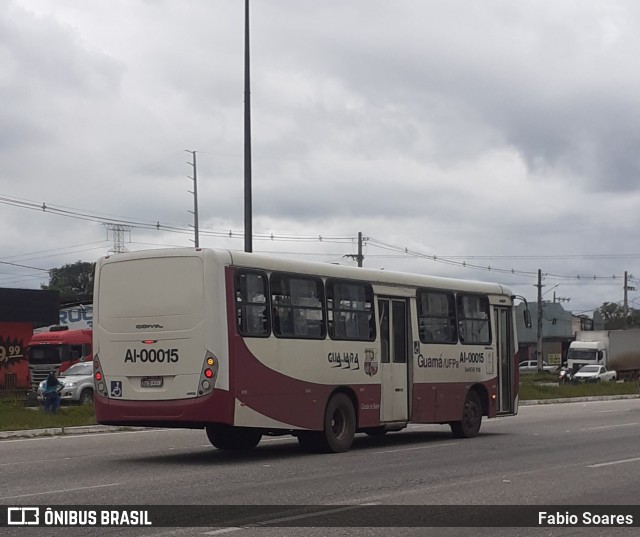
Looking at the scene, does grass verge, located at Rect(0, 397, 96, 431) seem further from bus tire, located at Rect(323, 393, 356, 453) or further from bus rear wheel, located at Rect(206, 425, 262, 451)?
bus tire, located at Rect(323, 393, 356, 453)

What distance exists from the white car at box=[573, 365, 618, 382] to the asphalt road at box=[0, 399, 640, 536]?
4828cm

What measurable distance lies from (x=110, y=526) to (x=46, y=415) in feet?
57.7

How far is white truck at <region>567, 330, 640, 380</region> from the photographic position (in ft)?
247

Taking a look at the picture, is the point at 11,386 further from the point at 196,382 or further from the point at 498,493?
the point at 498,493

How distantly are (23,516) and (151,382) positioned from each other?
5.90 m

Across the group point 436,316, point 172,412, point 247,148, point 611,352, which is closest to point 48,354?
point 247,148

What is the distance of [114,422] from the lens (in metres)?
17.3

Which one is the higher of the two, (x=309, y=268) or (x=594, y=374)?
(x=309, y=268)

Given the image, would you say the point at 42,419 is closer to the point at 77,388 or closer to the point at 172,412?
the point at 172,412

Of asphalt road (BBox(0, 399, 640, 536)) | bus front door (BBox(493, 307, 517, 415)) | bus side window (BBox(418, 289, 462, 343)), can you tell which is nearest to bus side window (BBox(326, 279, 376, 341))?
bus side window (BBox(418, 289, 462, 343))

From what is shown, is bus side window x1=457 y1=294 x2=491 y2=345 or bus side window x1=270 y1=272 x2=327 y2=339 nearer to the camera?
bus side window x1=270 y1=272 x2=327 y2=339

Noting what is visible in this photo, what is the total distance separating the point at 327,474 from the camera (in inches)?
602

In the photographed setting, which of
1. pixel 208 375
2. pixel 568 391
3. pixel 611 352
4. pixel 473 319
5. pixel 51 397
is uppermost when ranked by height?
pixel 473 319

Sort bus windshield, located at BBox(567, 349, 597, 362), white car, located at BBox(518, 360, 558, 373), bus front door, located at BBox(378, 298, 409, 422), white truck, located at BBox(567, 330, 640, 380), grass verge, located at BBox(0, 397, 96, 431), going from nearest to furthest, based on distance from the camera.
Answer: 1. bus front door, located at BBox(378, 298, 409, 422)
2. grass verge, located at BBox(0, 397, 96, 431)
3. white truck, located at BBox(567, 330, 640, 380)
4. bus windshield, located at BBox(567, 349, 597, 362)
5. white car, located at BBox(518, 360, 558, 373)
